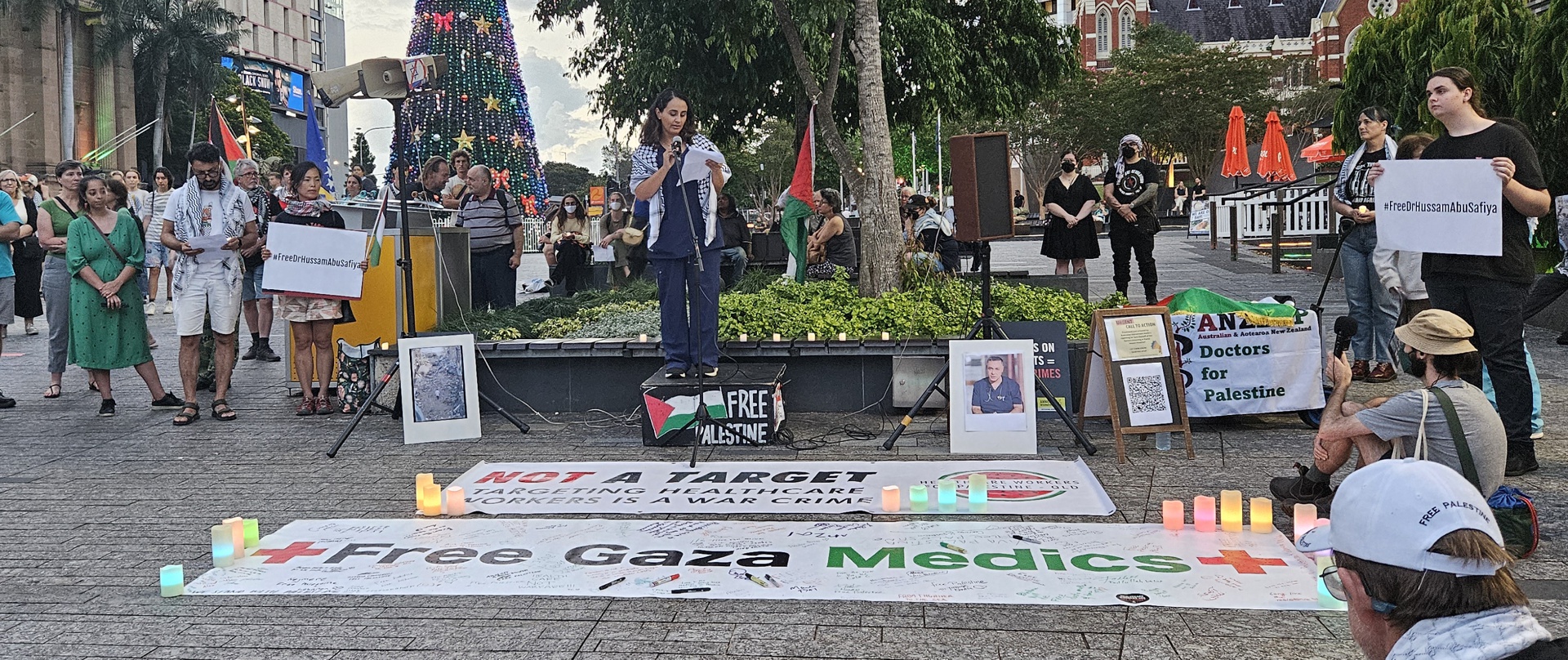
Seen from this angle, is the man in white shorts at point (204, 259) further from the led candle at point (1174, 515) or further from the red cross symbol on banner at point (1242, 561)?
the red cross symbol on banner at point (1242, 561)

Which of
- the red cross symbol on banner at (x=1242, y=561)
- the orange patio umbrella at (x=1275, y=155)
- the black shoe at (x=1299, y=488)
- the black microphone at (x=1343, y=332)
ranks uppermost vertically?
the orange patio umbrella at (x=1275, y=155)

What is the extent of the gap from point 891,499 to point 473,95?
72.9 ft

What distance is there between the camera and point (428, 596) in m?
4.53

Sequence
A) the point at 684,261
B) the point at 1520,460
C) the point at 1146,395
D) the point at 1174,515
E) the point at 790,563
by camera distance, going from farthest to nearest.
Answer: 1. the point at 684,261
2. the point at 1146,395
3. the point at 1520,460
4. the point at 1174,515
5. the point at 790,563

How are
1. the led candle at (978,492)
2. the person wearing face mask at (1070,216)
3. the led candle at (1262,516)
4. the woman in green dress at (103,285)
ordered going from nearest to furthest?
the led candle at (1262,516) < the led candle at (978,492) < the woman in green dress at (103,285) < the person wearing face mask at (1070,216)

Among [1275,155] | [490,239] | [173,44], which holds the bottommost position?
[490,239]

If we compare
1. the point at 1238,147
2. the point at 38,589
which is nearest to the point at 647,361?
the point at 38,589

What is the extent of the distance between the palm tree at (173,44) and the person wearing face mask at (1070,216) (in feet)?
194

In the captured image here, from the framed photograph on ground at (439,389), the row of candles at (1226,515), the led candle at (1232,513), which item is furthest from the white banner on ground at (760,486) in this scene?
the framed photograph on ground at (439,389)

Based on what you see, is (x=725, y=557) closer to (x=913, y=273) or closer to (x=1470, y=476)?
(x=1470, y=476)

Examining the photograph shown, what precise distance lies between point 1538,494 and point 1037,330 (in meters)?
2.74

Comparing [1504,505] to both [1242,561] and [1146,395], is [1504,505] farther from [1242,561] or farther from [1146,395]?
[1146,395]

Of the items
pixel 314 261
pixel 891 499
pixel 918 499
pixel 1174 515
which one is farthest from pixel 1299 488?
pixel 314 261

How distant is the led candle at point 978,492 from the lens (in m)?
5.72
